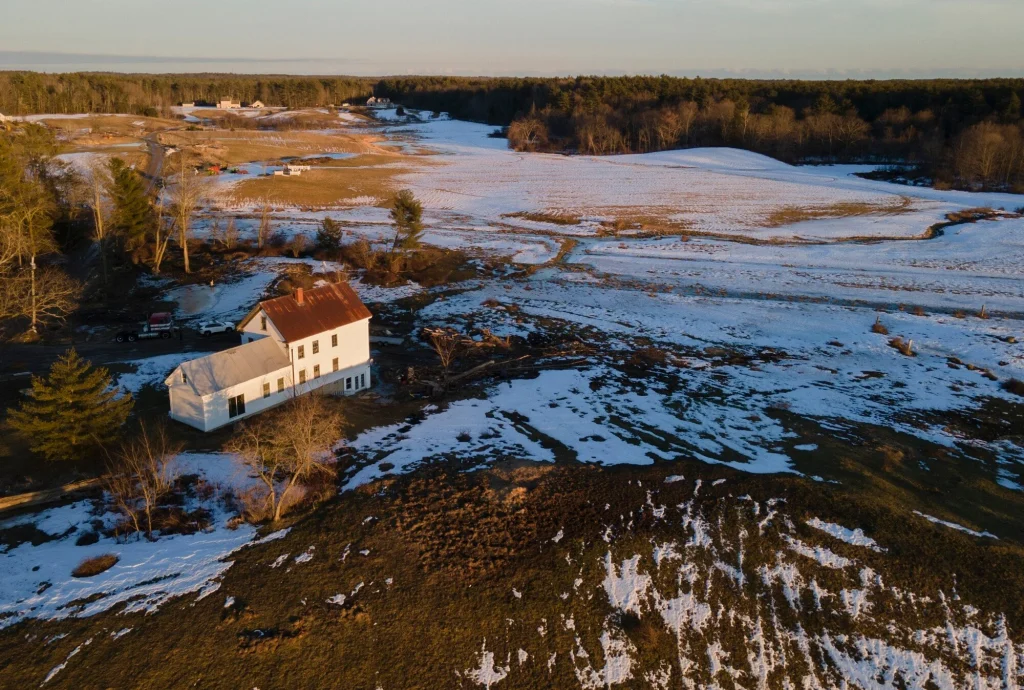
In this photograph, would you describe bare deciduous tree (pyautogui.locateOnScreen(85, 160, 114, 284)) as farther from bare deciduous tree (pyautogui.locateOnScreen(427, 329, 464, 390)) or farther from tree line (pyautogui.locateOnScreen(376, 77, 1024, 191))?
tree line (pyautogui.locateOnScreen(376, 77, 1024, 191))

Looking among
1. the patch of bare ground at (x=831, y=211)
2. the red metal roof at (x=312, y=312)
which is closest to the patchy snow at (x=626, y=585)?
the red metal roof at (x=312, y=312)

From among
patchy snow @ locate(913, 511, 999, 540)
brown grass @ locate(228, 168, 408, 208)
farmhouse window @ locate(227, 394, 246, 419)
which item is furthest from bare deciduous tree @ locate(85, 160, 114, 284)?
patchy snow @ locate(913, 511, 999, 540)

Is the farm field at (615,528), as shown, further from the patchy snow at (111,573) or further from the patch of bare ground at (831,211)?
the patch of bare ground at (831,211)

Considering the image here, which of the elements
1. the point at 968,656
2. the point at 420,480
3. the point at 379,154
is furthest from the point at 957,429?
the point at 379,154

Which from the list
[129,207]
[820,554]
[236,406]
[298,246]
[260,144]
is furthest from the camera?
[260,144]

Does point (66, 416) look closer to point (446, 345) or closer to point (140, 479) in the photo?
point (140, 479)

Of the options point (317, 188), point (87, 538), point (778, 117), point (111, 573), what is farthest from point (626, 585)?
point (778, 117)

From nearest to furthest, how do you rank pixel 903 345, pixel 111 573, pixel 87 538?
pixel 111 573 → pixel 87 538 → pixel 903 345
